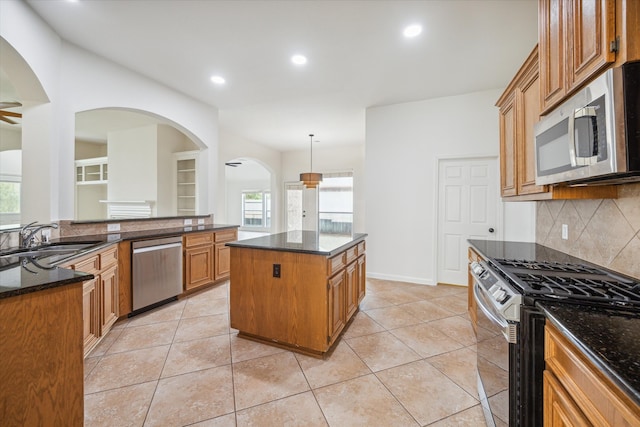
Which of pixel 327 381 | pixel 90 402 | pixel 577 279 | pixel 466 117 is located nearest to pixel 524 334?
pixel 577 279

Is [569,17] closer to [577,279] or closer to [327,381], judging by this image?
[577,279]

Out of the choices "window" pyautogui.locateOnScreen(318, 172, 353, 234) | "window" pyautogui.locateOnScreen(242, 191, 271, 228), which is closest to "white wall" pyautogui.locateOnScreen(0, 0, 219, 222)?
"window" pyautogui.locateOnScreen(318, 172, 353, 234)

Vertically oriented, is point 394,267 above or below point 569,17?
below

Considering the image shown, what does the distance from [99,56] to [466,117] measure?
4.63 metres

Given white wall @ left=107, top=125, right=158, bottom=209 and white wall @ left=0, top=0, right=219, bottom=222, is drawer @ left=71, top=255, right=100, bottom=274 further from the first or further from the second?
white wall @ left=107, top=125, right=158, bottom=209

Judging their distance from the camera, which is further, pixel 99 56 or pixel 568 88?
pixel 99 56

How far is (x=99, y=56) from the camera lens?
2912 mm

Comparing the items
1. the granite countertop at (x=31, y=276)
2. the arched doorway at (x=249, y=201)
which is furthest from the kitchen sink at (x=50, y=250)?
the arched doorway at (x=249, y=201)

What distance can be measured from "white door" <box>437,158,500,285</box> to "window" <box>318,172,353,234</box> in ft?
10.8

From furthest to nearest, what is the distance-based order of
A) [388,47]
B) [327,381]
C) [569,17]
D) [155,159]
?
[155,159] < [388,47] < [327,381] < [569,17]

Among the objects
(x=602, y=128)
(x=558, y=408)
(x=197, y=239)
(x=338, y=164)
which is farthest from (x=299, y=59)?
(x=338, y=164)

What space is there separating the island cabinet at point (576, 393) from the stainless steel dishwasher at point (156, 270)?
134 inches

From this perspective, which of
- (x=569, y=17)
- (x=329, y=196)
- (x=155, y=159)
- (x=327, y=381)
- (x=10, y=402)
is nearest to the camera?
(x=10, y=402)

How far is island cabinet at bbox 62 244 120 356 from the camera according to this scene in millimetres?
2096
